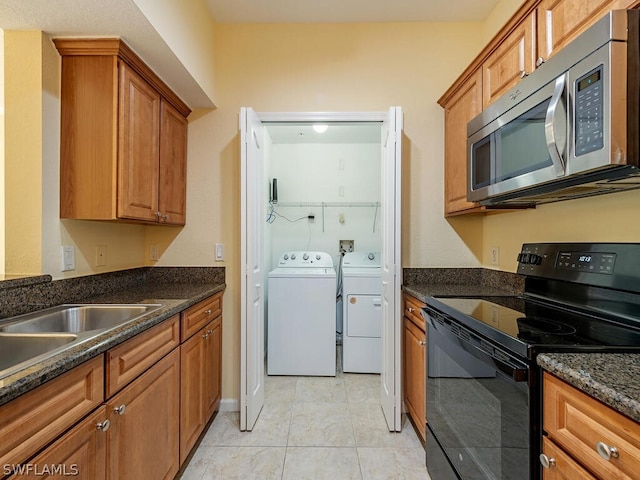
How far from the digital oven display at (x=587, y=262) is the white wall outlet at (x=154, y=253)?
2.33 m

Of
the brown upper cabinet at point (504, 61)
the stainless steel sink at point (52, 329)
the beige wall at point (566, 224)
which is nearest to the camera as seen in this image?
the stainless steel sink at point (52, 329)

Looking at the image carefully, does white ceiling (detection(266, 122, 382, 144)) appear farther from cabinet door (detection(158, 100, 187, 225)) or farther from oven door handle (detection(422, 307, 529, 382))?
oven door handle (detection(422, 307, 529, 382))

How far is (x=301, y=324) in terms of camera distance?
9.15 ft

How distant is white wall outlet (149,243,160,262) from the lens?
2.25 meters

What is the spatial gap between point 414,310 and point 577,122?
124 centimetres

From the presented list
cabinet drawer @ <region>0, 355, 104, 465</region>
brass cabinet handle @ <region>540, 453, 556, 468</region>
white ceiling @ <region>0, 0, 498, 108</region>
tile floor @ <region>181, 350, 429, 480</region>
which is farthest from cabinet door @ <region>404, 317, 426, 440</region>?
white ceiling @ <region>0, 0, 498, 108</region>

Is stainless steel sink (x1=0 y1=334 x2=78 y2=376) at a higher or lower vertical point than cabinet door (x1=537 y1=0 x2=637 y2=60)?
lower

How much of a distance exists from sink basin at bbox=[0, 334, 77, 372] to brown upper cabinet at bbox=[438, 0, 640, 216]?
195cm

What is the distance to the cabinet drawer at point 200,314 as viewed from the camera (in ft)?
5.34

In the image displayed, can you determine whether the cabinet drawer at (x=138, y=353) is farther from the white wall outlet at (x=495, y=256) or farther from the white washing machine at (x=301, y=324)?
Answer: the white wall outlet at (x=495, y=256)

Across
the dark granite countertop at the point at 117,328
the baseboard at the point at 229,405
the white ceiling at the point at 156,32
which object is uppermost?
the white ceiling at the point at 156,32

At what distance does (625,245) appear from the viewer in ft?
3.75

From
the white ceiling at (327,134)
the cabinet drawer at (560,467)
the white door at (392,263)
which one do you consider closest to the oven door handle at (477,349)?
the cabinet drawer at (560,467)

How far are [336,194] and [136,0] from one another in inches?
103
